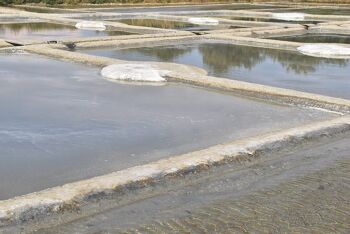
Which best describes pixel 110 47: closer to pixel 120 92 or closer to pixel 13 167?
pixel 120 92

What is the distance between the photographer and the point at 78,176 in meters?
2.89

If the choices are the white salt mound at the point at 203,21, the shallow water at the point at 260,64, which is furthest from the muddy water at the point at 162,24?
the shallow water at the point at 260,64

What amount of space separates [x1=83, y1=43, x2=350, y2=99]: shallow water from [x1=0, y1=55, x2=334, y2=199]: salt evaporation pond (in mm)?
1094

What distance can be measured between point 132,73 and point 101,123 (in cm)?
184

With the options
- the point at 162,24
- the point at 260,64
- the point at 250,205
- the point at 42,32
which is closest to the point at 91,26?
the point at 42,32

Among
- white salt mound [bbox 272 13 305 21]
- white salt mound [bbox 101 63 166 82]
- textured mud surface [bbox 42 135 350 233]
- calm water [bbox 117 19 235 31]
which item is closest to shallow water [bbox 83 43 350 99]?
white salt mound [bbox 101 63 166 82]

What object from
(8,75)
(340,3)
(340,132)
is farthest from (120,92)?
(340,3)

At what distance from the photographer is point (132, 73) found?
18.5 feet

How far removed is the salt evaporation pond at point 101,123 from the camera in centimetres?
303

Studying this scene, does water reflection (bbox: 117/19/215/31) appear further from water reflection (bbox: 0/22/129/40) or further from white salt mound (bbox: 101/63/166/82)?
white salt mound (bbox: 101/63/166/82)

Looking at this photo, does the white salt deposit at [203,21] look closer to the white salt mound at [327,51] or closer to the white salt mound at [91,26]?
the white salt mound at [91,26]

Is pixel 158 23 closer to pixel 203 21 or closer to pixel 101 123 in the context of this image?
pixel 203 21

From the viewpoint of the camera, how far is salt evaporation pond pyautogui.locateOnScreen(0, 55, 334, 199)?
303 centimetres

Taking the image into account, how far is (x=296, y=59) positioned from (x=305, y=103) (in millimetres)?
3019
